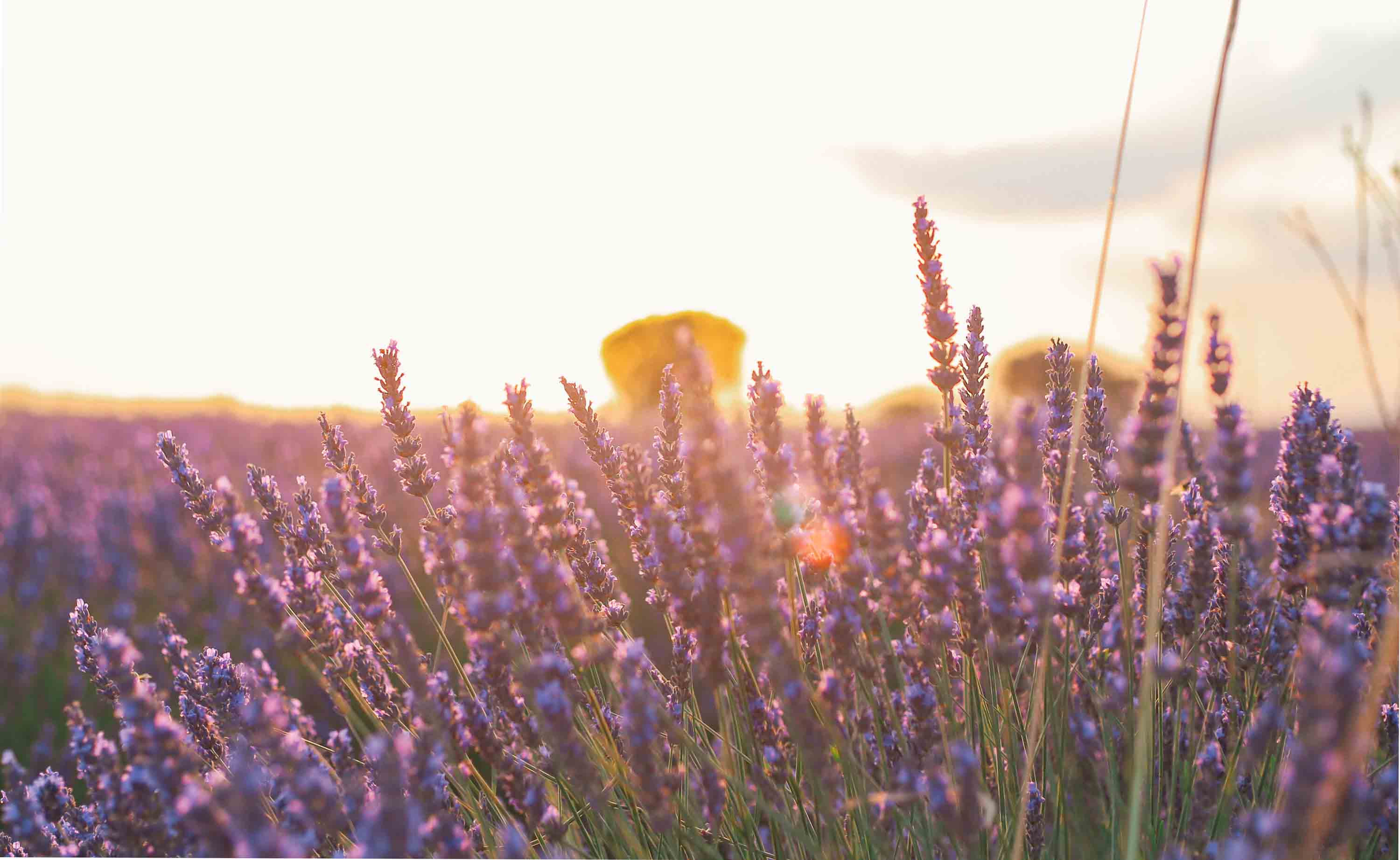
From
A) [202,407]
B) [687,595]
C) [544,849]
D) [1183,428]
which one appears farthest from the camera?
[202,407]

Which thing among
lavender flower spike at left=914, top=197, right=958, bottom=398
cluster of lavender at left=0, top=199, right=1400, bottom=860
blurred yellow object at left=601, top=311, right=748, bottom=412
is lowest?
cluster of lavender at left=0, top=199, right=1400, bottom=860

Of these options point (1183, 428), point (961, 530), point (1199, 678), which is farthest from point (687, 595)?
point (1199, 678)

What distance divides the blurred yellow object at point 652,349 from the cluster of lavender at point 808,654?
10131mm

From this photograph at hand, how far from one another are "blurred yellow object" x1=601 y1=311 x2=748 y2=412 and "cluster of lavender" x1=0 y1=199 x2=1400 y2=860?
1013 centimetres

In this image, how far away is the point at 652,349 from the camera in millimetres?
15273

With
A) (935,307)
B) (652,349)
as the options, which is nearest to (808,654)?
(935,307)

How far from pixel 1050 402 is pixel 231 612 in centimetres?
564

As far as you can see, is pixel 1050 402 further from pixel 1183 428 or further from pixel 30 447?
pixel 30 447

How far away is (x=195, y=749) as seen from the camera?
2.03 metres

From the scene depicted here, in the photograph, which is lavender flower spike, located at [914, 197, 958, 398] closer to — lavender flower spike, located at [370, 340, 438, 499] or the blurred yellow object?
lavender flower spike, located at [370, 340, 438, 499]

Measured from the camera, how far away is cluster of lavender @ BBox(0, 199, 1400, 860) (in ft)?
4.47

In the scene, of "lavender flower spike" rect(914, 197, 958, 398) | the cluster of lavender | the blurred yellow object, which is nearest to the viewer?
the cluster of lavender

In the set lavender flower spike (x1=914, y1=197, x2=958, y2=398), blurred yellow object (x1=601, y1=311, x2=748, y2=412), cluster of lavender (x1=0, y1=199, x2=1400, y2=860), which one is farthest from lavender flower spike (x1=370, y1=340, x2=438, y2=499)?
blurred yellow object (x1=601, y1=311, x2=748, y2=412)

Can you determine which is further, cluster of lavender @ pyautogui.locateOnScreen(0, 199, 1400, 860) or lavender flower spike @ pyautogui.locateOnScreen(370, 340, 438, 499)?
lavender flower spike @ pyautogui.locateOnScreen(370, 340, 438, 499)
